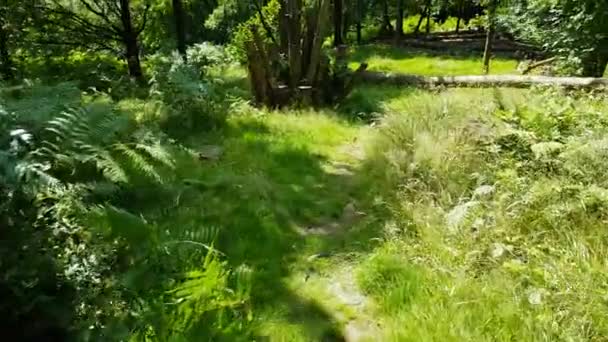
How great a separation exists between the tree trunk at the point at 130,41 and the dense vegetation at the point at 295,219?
2.59 meters

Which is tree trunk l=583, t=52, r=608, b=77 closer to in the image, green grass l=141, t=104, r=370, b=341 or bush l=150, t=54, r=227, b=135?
green grass l=141, t=104, r=370, b=341

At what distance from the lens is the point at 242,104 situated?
808cm

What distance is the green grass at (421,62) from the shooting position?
1631 cm

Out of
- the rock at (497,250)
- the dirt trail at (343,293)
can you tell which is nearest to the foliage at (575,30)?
the dirt trail at (343,293)

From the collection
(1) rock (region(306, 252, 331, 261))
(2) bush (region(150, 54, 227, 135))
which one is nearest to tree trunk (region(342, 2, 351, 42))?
(2) bush (region(150, 54, 227, 135))

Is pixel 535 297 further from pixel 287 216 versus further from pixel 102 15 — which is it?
pixel 102 15

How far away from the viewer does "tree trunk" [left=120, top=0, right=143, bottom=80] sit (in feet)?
34.7

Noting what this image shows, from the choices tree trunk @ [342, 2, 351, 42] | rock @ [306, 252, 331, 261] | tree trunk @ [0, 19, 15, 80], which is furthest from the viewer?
tree trunk @ [342, 2, 351, 42]

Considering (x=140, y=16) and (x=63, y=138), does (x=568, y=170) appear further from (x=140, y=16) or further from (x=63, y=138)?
(x=140, y=16)

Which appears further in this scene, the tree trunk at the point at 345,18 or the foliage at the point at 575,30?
the tree trunk at the point at 345,18

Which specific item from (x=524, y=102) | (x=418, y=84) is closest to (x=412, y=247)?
(x=524, y=102)

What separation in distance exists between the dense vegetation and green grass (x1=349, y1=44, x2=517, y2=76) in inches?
348

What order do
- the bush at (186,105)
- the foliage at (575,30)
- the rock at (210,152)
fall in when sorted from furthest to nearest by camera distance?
the foliage at (575,30) < the bush at (186,105) < the rock at (210,152)

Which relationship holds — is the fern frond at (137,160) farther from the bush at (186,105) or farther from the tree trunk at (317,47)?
the tree trunk at (317,47)
